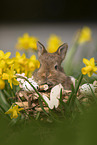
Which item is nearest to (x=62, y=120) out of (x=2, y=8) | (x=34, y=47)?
(x=34, y=47)

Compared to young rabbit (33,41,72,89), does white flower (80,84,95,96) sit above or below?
below

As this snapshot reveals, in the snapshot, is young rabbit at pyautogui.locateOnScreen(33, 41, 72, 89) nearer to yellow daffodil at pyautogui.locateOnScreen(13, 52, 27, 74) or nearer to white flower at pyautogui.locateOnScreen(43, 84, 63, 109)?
yellow daffodil at pyautogui.locateOnScreen(13, 52, 27, 74)

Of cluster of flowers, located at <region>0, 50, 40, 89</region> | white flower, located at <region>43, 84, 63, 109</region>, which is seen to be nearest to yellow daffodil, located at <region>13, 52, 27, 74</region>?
cluster of flowers, located at <region>0, 50, 40, 89</region>

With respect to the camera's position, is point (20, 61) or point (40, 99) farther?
point (20, 61)

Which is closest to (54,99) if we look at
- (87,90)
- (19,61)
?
(87,90)

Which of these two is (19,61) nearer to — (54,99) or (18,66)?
(18,66)

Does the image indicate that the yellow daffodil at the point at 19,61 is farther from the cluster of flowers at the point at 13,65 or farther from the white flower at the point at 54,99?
the white flower at the point at 54,99

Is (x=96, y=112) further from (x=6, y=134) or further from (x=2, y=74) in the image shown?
(x=2, y=74)
